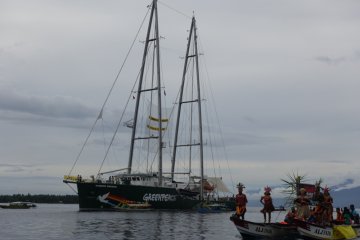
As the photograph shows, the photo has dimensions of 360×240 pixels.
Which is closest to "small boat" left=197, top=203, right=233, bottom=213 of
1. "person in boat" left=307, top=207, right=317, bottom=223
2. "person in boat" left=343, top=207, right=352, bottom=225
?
"person in boat" left=343, top=207, right=352, bottom=225

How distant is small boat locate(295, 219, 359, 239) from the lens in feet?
119

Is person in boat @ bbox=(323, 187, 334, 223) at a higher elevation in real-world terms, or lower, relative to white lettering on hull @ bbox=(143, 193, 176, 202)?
lower

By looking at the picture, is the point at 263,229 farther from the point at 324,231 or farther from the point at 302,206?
the point at 324,231

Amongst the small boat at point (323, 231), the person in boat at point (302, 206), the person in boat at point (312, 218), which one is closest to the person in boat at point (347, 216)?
the small boat at point (323, 231)

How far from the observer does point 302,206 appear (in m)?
38.3

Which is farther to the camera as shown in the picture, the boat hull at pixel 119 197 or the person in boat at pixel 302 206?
the boat hull at pixel 119 197

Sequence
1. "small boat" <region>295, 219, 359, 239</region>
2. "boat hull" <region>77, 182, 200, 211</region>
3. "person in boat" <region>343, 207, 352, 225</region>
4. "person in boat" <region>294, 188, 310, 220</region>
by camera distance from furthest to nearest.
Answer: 1. "boat hull" <region>77, 182, 200, 211</region>
2. "person in boat" <region>343, 207, 352, 225</region>
3. "person in boat" <region>294, 188, 310, 220</region>
4. "small boat" <region>295, 219, 359, 239</region>

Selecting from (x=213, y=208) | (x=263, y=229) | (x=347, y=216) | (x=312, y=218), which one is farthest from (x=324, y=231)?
(x=213, y=208)

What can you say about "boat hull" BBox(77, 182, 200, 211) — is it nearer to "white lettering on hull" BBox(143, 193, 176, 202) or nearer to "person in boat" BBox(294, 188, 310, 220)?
"white lettering on hull" BBox(143, 193, 176, 202)

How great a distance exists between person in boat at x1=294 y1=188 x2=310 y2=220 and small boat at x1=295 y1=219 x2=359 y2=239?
147 cm

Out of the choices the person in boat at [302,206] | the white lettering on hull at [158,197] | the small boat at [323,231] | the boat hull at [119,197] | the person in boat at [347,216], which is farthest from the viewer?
the white lettering on hull at [158,197]

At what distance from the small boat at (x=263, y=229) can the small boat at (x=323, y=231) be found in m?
0.77

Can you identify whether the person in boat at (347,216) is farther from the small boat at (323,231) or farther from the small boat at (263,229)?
the small boat at (263,229)

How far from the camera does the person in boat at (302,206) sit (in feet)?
Result: 125
